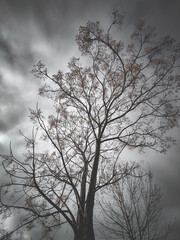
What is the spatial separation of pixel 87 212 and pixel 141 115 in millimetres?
4593

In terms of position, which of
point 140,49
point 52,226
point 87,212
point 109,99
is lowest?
point 52,226

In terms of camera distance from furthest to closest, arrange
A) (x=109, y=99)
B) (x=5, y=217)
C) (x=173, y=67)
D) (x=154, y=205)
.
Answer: (x=154, y=205), (x=109, y=99), (x=173, y=67), (x=5, y=217)

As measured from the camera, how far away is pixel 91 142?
22.9 feet

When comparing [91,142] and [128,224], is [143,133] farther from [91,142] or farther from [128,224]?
[128,224]

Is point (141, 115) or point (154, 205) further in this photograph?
point (154, 205)

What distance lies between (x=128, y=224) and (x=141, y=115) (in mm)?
5995

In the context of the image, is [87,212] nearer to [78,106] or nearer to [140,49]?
[78,106]

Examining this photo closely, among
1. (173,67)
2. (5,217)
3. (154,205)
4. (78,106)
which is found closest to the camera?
(5,217)

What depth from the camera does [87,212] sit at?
12.6 feet

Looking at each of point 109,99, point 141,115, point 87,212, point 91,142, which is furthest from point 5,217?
point 141,115

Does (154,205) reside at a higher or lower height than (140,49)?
lower

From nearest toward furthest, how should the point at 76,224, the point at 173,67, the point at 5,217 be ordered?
the point at 76,224, the point at 5,217, the point at 173,67

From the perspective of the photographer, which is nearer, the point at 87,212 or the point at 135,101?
the point at 87,212

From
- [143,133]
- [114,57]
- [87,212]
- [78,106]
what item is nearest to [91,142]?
[78,106]
